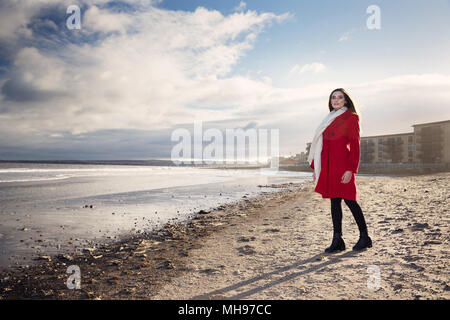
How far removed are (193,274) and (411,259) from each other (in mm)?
3137

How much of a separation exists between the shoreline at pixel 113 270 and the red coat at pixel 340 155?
2680 millimetres

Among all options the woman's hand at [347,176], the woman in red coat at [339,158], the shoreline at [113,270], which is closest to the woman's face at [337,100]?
the woman in red coat at [339,158]

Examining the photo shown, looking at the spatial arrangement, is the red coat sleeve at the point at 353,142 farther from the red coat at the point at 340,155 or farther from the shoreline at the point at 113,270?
the shoreline at the point at 113,270

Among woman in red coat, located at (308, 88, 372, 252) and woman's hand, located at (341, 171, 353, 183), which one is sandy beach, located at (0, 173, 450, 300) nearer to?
woman in red coat, located at (308, 88, 372, 252)

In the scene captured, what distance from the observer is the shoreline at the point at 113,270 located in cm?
309

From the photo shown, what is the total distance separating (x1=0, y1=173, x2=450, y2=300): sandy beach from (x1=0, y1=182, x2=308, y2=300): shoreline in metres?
0.01

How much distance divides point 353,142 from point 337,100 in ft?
2.46

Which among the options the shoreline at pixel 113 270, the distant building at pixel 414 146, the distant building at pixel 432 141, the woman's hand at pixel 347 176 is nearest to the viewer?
the shoreline at pixel 113 270

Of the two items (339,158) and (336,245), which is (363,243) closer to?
(336,245)

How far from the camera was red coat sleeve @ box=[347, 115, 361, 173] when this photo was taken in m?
3.80

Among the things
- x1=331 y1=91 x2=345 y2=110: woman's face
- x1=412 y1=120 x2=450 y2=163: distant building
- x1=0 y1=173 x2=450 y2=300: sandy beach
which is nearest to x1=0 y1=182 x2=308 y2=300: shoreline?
x1=0 y1=173 x2=450 y2=300: sandy beach

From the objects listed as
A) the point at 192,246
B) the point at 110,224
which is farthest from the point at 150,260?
the point at 110,224

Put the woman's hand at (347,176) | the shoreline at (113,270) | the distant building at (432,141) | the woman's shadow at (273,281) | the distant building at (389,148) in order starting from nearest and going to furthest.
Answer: the woman's shadow at (273,281) → the shoreline at (113,270) → the woman's hand at (347,176) → the distant building at (432,141) → the distant building at (389,148)

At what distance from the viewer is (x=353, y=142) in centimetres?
383
